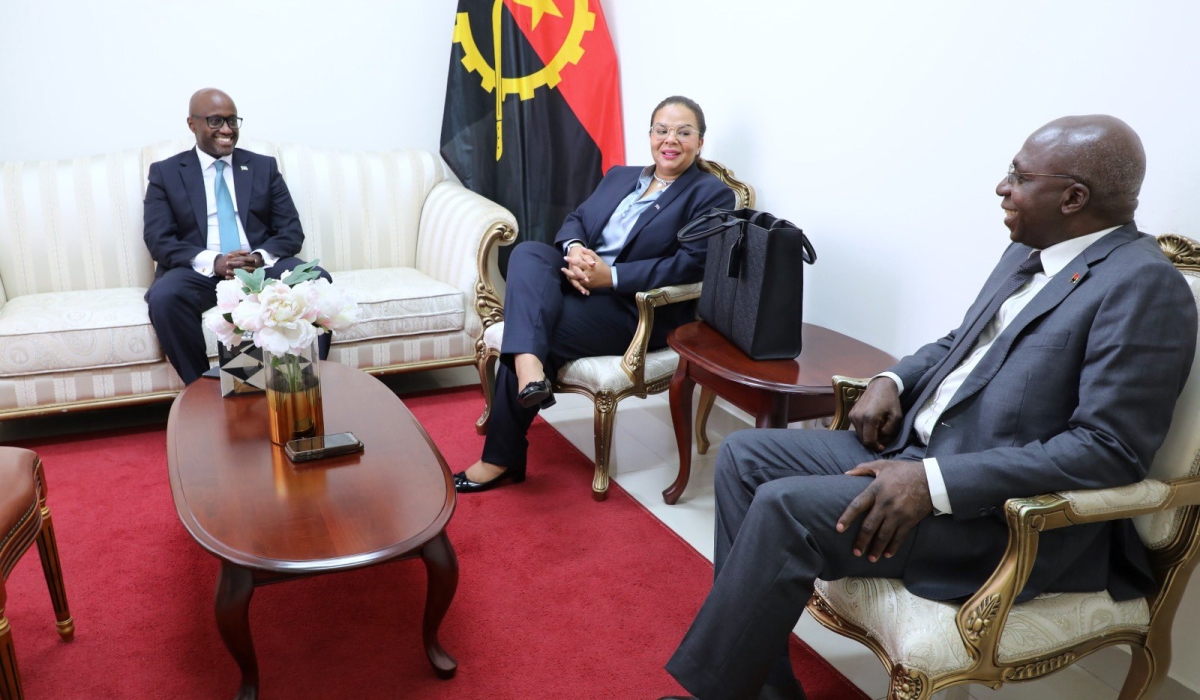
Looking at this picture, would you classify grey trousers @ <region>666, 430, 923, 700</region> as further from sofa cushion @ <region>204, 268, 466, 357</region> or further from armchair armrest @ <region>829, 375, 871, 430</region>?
sofa cushion @ <region>204, 268, 466, 357</region>

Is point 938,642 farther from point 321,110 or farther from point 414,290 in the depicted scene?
point 321,110

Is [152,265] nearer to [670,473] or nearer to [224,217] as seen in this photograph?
[224,217]

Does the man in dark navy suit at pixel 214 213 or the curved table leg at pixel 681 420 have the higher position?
the man in dark navy suit at pixel 214 213

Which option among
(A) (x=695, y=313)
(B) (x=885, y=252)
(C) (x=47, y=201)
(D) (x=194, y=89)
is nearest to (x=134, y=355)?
(C) (x=47, y=201)

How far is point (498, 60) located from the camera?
4.09 m

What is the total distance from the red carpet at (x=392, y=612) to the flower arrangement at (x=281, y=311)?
704mm

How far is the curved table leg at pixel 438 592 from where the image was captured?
190 cm

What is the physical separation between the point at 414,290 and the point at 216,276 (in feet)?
2.55

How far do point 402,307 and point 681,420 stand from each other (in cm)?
141

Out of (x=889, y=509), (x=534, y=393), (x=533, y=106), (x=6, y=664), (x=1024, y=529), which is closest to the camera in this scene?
(x=1024, y=529)

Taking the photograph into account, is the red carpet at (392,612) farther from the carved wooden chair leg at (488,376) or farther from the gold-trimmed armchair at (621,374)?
the carved wooden chair leg at (488,376)

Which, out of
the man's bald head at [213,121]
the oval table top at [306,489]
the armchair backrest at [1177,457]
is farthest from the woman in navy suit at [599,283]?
the armchair backrest at [1177,457]

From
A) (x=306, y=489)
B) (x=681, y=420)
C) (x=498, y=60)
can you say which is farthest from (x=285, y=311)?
(x=498, y=60)

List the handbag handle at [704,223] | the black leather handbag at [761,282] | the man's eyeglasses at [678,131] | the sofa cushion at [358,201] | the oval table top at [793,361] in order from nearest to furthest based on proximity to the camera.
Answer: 1. the oval table top at [793,361]
2. the black leather handbag at [761,282]
3. the handbag handle at [704,223]
4. the man's eyeglasses at [678,131]
5. the sofa cushion at [358,201]
